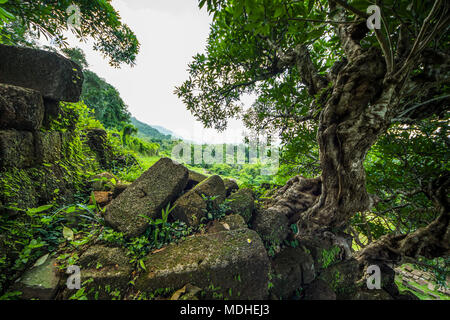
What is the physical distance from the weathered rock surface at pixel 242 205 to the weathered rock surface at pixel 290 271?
0.81 m

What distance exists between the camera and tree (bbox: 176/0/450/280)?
144 cm

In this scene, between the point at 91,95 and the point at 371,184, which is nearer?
the point at 371,184

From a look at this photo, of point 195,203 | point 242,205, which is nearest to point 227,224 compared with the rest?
point 242,205

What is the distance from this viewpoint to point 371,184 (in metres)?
3.01

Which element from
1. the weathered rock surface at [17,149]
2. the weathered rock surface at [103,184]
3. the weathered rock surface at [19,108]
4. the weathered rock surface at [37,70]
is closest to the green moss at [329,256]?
the weathered rock surface at [103,184]

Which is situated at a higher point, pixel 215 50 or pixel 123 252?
pixel 215 50

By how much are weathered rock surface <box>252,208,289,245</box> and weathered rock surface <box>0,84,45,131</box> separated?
138 inches

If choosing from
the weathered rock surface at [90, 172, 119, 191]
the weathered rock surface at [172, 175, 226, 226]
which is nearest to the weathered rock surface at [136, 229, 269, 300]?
the weathered rock surface at [172, 175, 226, 226]

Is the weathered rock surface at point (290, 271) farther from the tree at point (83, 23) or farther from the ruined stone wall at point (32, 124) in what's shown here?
the tree at point (83, 23)

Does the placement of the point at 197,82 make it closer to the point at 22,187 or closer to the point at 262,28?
the point at 262,28

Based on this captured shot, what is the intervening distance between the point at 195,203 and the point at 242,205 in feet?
2.71

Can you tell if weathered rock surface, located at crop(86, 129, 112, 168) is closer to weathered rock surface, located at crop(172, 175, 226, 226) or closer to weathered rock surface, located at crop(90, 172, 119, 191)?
weathered rock surface, located at crop(90, 172, 119, 191)
